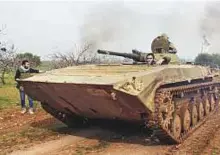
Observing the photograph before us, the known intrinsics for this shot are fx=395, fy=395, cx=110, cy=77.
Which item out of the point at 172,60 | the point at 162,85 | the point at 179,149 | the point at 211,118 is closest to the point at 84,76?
the point at 162,85

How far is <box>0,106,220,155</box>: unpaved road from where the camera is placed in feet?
26.8

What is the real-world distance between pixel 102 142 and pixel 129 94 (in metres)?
2.10

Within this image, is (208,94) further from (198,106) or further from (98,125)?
(98,125)

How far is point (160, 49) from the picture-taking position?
12094mm

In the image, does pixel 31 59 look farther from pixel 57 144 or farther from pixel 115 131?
pixel 57 144

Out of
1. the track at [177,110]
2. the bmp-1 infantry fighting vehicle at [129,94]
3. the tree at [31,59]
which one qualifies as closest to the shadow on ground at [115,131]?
the bmp-1 infantry fighting vehicle at [129,94]

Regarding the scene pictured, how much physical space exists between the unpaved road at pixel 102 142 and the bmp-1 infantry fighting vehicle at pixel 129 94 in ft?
1.27

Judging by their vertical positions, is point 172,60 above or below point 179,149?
above

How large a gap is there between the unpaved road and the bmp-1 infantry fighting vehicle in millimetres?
388

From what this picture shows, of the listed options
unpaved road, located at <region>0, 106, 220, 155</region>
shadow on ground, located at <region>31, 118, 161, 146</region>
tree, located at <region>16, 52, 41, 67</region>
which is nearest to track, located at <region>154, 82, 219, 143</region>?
unpaved road, located at <region>0, 106, 220, 155</region>

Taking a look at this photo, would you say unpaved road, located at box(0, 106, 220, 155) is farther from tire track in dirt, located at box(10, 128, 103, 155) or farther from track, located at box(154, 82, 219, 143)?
track, located at box(154, 82, 219, 143)

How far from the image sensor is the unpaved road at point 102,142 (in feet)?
26.8

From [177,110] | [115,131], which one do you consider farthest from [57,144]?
[177,110]

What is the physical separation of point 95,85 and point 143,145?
1.98 meters
